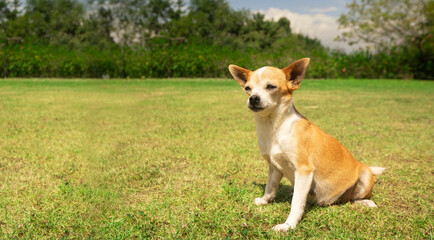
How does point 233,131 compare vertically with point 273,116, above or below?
below

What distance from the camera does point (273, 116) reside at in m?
2.79

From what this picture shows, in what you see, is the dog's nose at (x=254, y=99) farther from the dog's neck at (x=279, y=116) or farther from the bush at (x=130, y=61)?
the bush at (x=130, y=61)

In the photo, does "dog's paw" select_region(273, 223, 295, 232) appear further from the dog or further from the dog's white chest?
the dog's white chest

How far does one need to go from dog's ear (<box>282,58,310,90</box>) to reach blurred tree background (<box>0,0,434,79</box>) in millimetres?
11971

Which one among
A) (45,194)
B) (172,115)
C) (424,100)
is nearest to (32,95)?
(172,115)

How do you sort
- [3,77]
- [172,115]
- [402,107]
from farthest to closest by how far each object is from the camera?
1. [3,77]
2. [402,107]
3. [172,115]

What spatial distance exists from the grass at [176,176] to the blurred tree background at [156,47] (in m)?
8.50

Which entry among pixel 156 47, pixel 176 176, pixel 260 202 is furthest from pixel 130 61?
pixel 260 202

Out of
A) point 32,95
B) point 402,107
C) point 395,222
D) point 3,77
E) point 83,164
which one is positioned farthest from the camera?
point 3,77

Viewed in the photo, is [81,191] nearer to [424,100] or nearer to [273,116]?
[273,116]

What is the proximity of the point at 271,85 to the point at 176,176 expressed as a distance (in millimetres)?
1759

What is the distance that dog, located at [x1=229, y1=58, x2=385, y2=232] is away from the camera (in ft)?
8.81

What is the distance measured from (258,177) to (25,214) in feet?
7.70

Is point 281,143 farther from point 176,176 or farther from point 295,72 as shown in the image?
point 176,176
